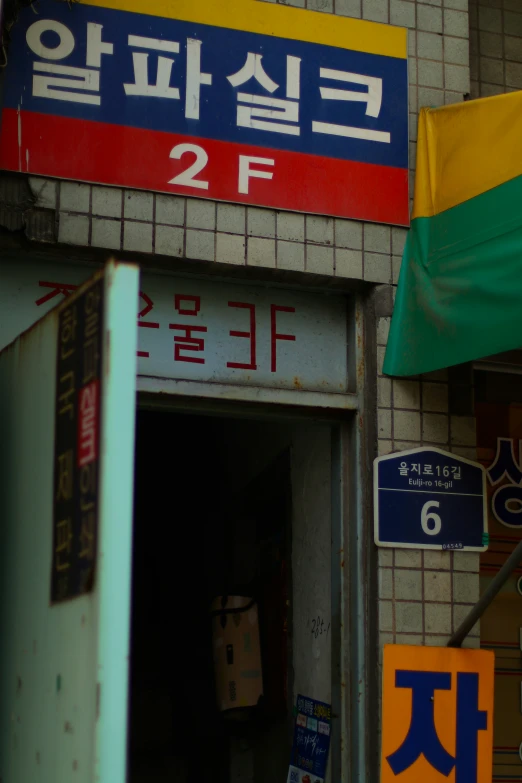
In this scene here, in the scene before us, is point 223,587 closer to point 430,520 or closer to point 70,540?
point 430,520

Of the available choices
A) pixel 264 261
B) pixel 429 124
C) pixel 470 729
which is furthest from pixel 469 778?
pixel 429 124

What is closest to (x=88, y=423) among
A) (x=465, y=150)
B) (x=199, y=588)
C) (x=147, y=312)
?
(x=147, y=312)

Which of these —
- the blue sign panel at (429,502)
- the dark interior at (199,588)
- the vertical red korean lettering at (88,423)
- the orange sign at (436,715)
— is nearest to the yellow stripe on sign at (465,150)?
the blue sign panel at (429,502)

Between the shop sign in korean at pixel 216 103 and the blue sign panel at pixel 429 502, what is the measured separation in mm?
1224

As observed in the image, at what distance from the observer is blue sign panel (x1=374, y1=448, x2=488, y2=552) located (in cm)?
509

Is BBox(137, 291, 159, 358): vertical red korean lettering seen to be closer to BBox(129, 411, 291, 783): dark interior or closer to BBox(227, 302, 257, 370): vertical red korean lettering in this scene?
BBox(227, 302, 257, 370): vertical red korean lettering

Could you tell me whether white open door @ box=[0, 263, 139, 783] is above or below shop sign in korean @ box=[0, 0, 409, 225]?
below

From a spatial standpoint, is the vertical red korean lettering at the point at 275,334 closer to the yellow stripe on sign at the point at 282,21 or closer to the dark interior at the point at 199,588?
the dark interior at the point at 199,588

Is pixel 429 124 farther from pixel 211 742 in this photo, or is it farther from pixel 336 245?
pixel 211 742

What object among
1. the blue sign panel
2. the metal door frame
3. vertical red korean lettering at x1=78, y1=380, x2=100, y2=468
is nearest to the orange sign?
the metal door frame

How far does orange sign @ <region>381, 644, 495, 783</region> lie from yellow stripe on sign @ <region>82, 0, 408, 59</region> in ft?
9.83

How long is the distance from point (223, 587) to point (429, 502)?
119 inches

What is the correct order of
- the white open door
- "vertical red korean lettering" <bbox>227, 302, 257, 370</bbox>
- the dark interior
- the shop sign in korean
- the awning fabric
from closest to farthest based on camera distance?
the white open door
the awning fabric
the shop sign in korean
"vertical red korean lettering" <bbox>227, 302, 257, 370</bbox>
the dark interior

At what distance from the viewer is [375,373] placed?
5.25 m
